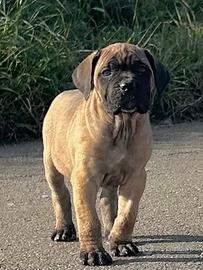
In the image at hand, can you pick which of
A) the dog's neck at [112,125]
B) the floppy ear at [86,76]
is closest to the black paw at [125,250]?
the dog's neck at [112,125]

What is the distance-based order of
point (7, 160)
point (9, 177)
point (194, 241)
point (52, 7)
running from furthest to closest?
point (52, 7), point (7, 160), point (9, 177), point (194, 241)

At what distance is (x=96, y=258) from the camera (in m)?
5.68

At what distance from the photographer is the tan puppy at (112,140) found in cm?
567

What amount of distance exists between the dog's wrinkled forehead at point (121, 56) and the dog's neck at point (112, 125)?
23 cm

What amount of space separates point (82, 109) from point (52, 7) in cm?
587

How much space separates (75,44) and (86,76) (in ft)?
17.0

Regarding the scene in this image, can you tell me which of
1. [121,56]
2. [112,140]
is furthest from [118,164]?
[121,56]

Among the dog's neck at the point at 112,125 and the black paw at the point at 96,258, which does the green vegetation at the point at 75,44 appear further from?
the black paw at the point at 96,258

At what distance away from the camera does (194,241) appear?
6.17 m

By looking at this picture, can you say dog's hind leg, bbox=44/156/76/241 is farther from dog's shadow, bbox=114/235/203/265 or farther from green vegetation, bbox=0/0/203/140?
green vegetation, bbox=0/0/203/140

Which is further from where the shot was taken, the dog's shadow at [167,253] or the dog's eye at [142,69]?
the dog's shadow at [167,253]

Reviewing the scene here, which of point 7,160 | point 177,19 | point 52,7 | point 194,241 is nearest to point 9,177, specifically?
point 7,160

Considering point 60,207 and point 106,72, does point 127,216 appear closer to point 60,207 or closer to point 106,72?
point 60,207

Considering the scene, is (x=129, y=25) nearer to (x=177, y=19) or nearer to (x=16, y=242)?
(x=177, y=19)
